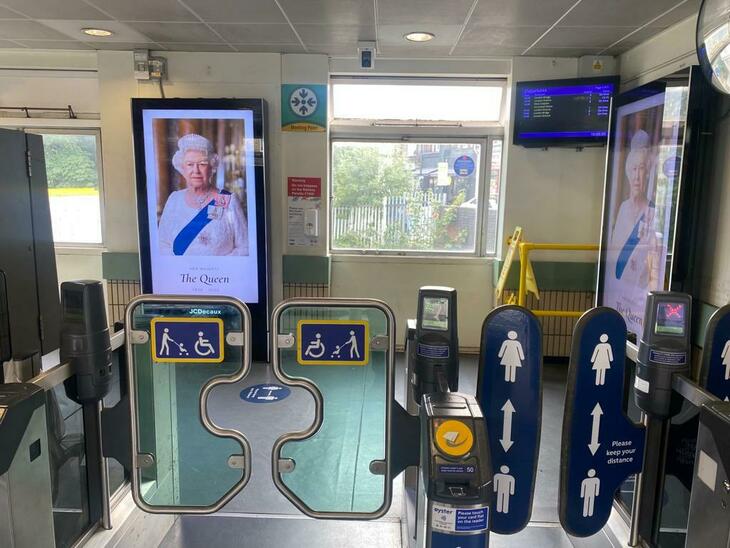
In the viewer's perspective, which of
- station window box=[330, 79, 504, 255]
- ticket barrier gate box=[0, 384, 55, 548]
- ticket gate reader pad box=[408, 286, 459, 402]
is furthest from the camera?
station window box=[330, 79, 504, 255]

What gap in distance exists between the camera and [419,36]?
158 inches

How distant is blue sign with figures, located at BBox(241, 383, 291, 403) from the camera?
13.1 ft

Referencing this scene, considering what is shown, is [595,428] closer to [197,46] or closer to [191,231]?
[191,231]

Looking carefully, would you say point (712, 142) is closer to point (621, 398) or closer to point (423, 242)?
point (621, 398)

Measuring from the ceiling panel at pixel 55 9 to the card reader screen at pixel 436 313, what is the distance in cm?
299

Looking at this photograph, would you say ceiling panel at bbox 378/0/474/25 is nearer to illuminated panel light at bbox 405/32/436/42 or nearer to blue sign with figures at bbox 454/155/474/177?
illuminated panel light at bbox 405/32/436/42

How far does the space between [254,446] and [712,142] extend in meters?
3.12

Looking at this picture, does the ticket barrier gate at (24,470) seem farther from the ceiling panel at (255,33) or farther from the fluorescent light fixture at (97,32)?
the fluorescent light fixture at (97,32)

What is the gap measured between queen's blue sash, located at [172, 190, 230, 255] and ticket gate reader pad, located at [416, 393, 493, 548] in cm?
361

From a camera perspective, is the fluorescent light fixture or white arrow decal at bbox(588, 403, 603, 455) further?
the fluorescent light fixture

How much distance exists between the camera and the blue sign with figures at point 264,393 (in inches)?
157

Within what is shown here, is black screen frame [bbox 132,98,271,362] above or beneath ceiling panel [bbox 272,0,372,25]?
beneath

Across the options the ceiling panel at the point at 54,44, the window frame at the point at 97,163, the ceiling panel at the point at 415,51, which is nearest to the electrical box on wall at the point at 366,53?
the ceiling panel at the point at 415,51

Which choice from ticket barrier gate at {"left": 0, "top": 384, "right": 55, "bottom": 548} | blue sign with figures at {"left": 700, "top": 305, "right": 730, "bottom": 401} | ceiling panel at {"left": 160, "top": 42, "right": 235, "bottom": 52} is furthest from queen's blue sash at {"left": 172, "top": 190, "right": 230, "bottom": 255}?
blue sign with figures at {"left": 700, "top": 305, "right": 730, "bottom": 401}
